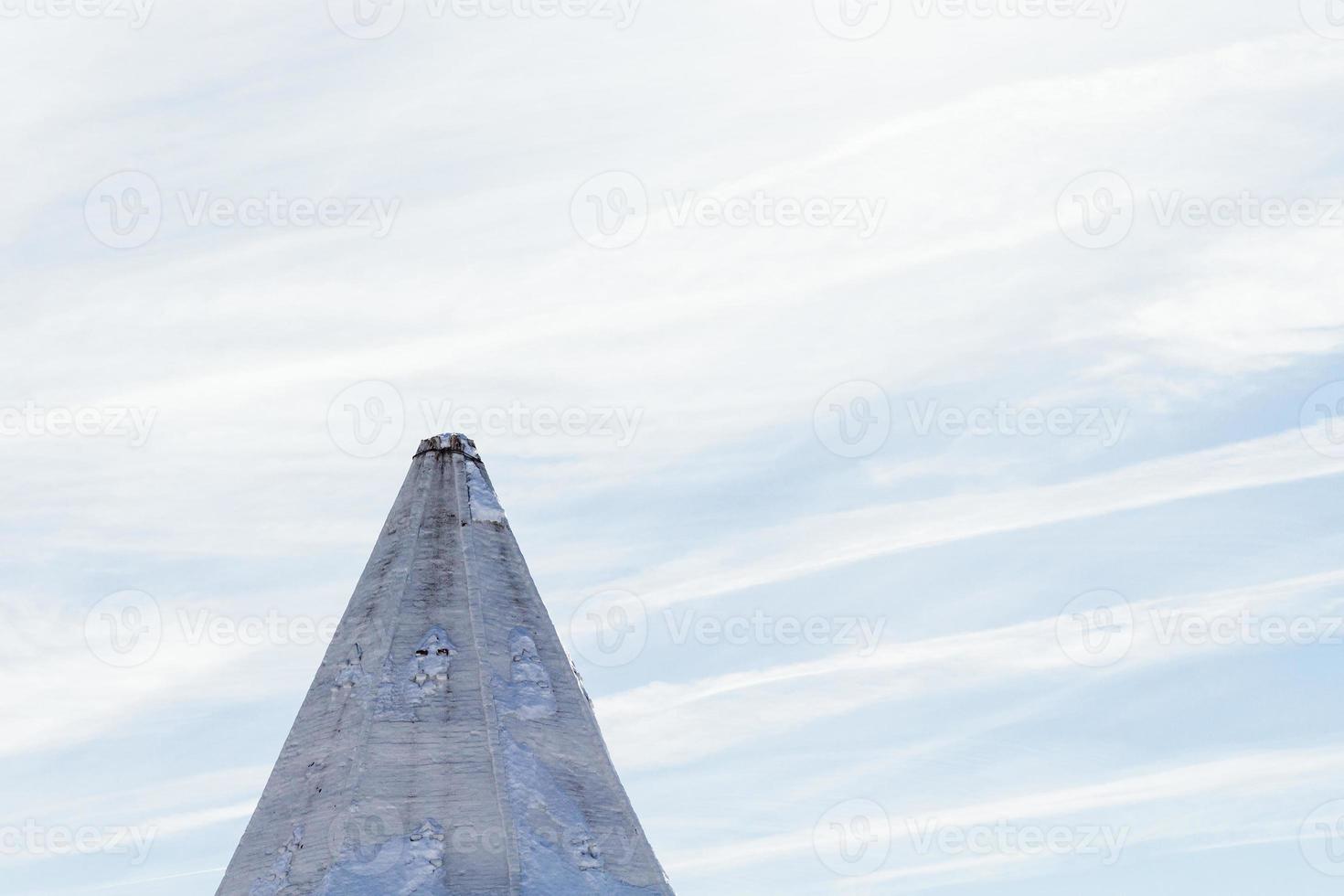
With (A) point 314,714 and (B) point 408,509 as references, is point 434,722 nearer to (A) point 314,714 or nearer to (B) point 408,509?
(A) point 314,714

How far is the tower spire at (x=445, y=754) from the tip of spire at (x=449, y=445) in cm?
55

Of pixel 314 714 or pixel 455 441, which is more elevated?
pixel 455 441

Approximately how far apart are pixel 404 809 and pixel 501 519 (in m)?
3.93

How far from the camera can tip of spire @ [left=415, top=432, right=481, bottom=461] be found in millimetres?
19719

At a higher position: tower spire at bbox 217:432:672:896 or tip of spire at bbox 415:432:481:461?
tip of spire at bbox 415:432:481:461

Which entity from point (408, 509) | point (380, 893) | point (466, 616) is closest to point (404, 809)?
point (380, 893)

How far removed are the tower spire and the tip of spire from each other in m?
0.55

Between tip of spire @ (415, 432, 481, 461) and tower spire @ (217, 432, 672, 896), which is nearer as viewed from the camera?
tower spire @ (217, 432, 672, 896)

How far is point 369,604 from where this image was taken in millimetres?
18422

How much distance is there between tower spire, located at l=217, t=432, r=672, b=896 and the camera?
16.4 meters

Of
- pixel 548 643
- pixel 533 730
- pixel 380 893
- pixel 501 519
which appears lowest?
pixel 380 893

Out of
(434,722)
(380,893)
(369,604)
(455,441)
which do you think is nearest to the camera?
(380,893)

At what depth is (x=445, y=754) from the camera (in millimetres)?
17000

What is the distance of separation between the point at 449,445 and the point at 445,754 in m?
4.14
